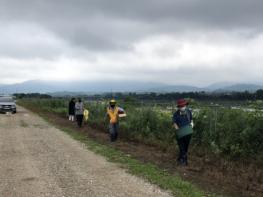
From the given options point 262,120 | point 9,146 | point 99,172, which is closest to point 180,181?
point 99,172

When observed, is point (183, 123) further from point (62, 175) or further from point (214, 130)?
point (62, 175)

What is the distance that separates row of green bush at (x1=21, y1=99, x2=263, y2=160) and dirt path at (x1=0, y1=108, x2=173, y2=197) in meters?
3.58

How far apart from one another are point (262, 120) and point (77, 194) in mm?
5960

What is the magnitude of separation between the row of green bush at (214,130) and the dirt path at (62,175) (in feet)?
11.7

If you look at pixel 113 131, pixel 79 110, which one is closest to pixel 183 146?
pixel 113 131

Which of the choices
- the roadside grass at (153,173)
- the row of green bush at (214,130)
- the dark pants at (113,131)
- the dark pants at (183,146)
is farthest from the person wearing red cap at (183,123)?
the dark pants at (113,131)

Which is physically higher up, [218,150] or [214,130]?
[214,130]

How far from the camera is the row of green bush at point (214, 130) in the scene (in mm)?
12484

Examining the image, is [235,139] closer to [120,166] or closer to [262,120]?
[262,120]

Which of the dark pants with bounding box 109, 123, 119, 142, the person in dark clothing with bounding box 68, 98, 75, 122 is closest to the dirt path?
the dark pants with bounding box 109, 123, 119, 142

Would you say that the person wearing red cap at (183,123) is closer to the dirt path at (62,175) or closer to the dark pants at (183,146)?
the dark pants at (183,146)

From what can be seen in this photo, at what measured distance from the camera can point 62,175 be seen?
1052 centimetres

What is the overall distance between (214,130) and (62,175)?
5.79 meters

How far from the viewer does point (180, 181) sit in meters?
9.73
